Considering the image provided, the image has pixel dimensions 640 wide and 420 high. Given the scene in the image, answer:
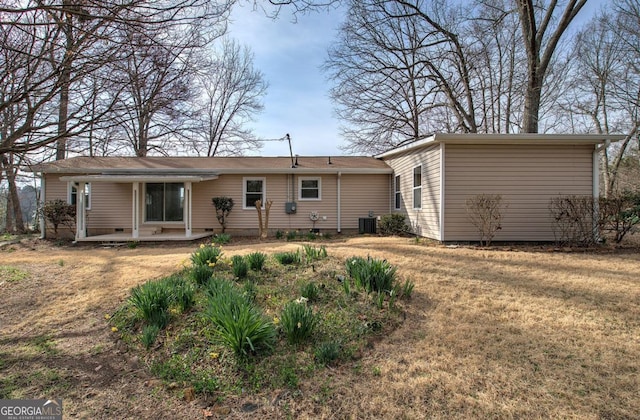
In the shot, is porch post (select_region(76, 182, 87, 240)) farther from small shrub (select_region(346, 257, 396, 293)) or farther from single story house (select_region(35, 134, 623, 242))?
small shrub (select_region(346, 257, 396, 293))

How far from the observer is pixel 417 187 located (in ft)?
33.7

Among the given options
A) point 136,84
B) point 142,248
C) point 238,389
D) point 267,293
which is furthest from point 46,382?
point 142,248

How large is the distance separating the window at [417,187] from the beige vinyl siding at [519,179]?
170 centimetres

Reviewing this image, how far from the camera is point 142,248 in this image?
10188 mm

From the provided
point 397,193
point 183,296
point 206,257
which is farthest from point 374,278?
point 397,193

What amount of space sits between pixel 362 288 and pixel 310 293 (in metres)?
0.73

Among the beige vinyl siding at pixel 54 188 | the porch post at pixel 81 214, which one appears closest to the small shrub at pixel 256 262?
the porch post at pixel 81 214

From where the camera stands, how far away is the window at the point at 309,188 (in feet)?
41.9

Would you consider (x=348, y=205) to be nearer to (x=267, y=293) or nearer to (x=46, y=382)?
(x=267, y=293)

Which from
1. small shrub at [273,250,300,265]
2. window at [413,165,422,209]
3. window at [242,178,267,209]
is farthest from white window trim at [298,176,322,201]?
small shrub at [273,250,300,265]

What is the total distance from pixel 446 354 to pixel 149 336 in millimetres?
3066

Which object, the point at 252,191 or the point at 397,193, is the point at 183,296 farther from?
the point at 397,193

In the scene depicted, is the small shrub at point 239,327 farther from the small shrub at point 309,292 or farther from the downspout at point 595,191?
the downspout at point 595,191

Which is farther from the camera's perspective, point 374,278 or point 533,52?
point 533,52
